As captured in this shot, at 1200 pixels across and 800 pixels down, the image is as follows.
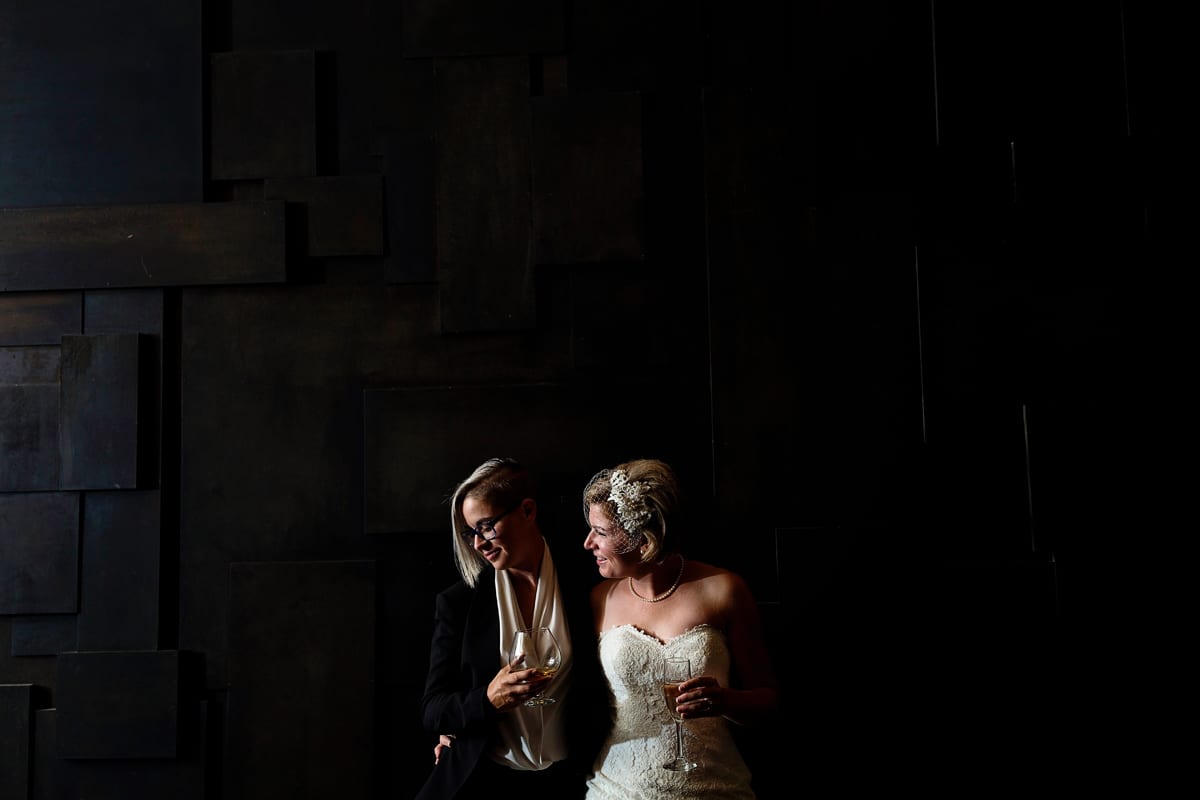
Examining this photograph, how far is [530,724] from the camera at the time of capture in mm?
2430

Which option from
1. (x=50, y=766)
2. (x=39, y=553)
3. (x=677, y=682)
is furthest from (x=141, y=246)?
(x=677, y=682)

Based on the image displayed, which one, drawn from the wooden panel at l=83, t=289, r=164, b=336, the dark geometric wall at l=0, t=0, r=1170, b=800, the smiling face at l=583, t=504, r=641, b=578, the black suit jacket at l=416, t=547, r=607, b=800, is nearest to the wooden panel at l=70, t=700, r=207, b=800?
the dark geometric wall at l=0, t=0, r=1170, b=800

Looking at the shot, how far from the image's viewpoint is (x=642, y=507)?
2443 mm

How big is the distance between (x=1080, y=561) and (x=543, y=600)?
1528mm

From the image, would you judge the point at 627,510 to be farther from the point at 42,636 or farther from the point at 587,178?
the point at 42,636

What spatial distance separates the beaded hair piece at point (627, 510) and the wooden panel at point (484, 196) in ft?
2.27

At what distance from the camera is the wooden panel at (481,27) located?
A: 3002 millimetres

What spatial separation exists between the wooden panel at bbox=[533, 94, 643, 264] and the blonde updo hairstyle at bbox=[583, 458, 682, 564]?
76cm

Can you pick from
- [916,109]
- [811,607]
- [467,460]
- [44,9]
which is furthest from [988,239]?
[44,9]

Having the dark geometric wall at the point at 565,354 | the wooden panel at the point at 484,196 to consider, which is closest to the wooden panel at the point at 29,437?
the dark geometric wall at the point at 565,354

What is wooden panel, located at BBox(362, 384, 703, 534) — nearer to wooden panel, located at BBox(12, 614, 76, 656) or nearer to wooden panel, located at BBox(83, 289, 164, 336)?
wooden panel, located at BBox(83, 289, 164, 336)

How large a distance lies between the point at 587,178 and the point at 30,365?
1.78 m

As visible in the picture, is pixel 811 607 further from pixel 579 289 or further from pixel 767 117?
pixel 767 117

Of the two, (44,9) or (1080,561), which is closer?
(1080,561)
